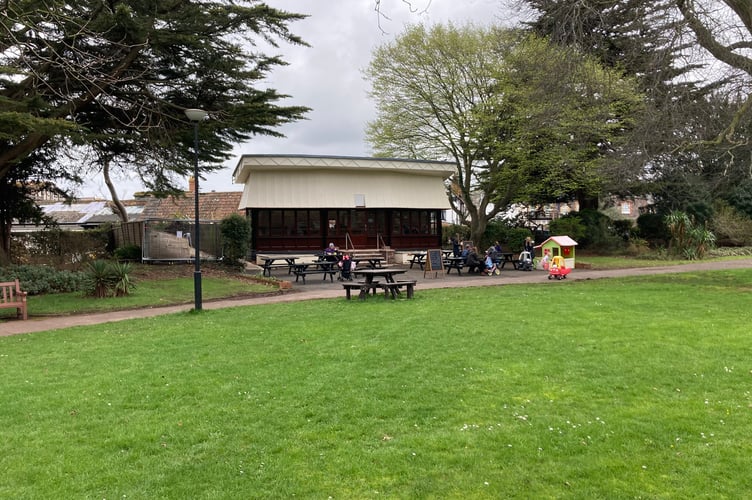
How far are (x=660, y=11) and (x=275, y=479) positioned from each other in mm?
13143

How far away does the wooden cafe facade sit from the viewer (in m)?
27.2

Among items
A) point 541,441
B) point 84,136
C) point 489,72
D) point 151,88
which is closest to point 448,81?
point 489,72

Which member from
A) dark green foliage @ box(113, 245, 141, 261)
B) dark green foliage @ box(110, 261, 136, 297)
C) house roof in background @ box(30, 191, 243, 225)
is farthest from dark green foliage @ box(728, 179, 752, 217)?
dark green foliage @ box(113, 245, 141, 261)

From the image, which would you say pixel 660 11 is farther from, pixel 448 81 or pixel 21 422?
pixel 448 81

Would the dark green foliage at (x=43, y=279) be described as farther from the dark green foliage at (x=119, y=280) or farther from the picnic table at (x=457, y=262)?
the picnic table at (x=457, y=262)

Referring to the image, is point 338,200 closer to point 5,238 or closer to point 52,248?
point 52,248

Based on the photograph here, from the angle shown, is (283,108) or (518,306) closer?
(518,306)

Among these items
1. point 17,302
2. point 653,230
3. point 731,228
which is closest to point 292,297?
point 17,302

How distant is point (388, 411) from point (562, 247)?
18963 millimetres

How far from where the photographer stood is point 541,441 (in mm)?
4117

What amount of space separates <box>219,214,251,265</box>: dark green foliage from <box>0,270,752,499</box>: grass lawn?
13.4 metres

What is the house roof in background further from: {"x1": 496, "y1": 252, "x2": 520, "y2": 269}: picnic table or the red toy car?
the red toy car

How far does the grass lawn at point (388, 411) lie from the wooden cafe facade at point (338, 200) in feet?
60.5

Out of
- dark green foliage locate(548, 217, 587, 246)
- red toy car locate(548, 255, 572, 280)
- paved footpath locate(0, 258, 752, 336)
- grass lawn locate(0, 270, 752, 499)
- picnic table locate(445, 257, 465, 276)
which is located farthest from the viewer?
dark green foliage locate(548, 217, 587, 246)
